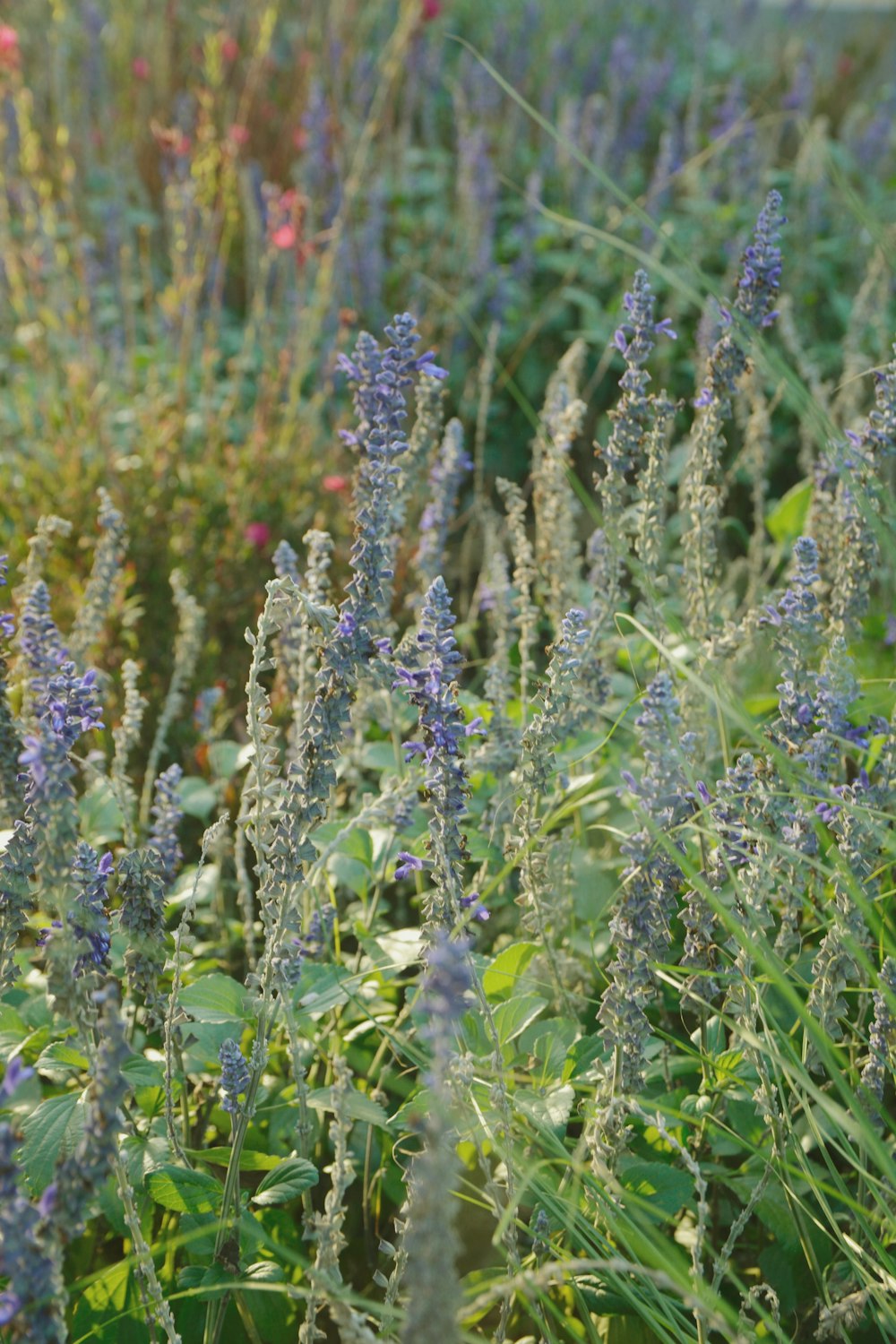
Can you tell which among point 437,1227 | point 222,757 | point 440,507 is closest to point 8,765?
point 437,1227

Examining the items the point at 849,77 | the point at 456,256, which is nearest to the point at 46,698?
the point at 456,256

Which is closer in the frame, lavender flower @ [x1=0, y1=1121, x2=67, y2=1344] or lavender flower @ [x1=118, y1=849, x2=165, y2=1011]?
lavender flower @ [x1=0, y1=1121, x2=67, y2=1344]

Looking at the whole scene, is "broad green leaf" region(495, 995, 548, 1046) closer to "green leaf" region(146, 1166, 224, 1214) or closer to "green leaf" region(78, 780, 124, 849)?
"green leaf" region(146, 1166, 224, 1214)

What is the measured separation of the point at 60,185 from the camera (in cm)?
581

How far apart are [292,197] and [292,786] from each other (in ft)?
10.2

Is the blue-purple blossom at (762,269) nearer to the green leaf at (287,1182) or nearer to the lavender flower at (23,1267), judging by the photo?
the green leaf at (287,1182)

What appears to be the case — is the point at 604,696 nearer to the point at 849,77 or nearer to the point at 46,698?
the point at 46,698

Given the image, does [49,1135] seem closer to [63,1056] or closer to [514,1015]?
[63,1056]

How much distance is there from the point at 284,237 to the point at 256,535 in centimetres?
115

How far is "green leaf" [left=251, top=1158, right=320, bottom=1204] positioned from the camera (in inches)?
60.1

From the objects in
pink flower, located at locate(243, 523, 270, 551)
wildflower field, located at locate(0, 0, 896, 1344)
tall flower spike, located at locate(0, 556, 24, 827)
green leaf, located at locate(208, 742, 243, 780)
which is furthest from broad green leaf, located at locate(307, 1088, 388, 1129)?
pink flower, located at locate(243, 523, 270, 551)

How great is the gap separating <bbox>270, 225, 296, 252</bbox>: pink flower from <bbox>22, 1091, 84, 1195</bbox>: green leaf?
3.07 meters

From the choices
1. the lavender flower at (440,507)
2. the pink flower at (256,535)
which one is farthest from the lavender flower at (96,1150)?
the pink flower at (256,535)

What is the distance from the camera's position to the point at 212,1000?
1.66m
